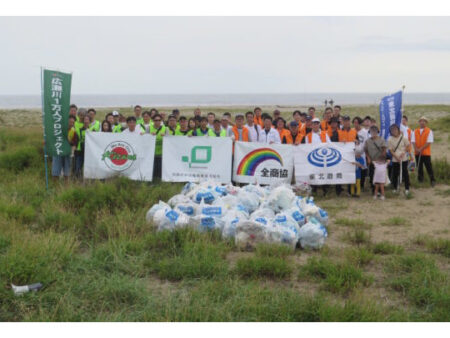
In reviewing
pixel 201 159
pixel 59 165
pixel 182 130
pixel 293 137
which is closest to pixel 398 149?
pixel 293 137

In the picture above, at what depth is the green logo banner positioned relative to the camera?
30.7 feet

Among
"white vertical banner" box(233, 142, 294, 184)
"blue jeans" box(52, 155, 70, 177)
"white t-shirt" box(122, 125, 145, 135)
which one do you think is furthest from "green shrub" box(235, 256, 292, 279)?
"blue jeans" box(52, 155, 70, 177)

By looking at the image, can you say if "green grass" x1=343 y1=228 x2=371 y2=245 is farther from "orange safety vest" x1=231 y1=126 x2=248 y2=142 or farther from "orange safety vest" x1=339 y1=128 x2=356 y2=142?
"orange safety vest" x1=231 y1=126 x2=248 y2=142

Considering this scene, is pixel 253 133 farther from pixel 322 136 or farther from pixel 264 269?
pixel 264 269

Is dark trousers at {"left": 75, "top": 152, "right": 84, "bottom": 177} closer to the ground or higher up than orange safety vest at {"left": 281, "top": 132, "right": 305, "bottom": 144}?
closer to the ground

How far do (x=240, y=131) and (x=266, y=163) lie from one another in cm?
109

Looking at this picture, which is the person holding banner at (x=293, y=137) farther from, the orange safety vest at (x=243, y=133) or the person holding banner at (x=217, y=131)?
the person holding banner at (x=217, y=131)

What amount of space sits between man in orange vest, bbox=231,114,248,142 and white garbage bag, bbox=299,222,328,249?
179 inches

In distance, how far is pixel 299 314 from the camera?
415cm

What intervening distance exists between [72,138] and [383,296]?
820cm

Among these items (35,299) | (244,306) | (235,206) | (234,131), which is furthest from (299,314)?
(234,131)

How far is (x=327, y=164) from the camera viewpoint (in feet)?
32.6

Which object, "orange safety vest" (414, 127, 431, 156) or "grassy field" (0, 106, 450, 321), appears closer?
"grassy field" (0, 106, 450, 321)

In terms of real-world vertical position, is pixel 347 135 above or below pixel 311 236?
above
